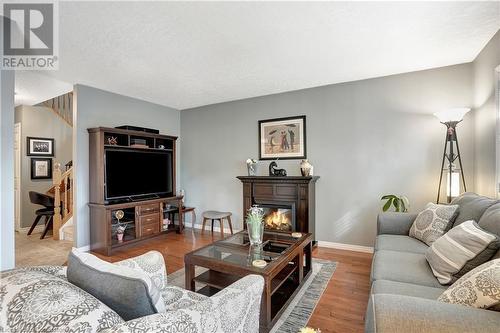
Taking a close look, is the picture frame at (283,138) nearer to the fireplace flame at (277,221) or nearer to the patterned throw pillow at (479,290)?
the fireplace flame at (277,221)

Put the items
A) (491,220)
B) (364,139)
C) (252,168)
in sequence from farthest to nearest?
(252,168), (364,139), (491,220)

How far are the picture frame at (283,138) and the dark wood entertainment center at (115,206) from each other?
182cm

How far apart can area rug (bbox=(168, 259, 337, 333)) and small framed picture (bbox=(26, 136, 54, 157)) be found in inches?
174

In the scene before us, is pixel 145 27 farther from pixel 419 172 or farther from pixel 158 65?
pixel 419 172

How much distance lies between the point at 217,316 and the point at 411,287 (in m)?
1.24

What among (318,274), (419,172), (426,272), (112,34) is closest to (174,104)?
(112,34)

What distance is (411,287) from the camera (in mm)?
1437

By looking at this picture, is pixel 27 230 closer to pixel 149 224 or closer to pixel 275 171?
pixel 149 224

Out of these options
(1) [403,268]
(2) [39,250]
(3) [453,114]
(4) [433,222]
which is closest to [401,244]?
(4) [433,222]

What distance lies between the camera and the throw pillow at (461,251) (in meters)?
1.37

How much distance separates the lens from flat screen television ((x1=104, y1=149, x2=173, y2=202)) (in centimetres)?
364

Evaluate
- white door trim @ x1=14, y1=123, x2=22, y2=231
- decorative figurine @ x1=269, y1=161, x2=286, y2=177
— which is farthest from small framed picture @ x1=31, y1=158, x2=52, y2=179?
decorative figurine @ x1=269, y1=161, x2=286, y2=177

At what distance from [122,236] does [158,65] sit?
2582mm

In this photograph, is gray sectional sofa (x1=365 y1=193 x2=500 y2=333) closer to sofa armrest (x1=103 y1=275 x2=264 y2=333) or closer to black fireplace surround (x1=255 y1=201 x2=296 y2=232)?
sofa armrest (x1=103 y1=275 x2=264 y2=333)
